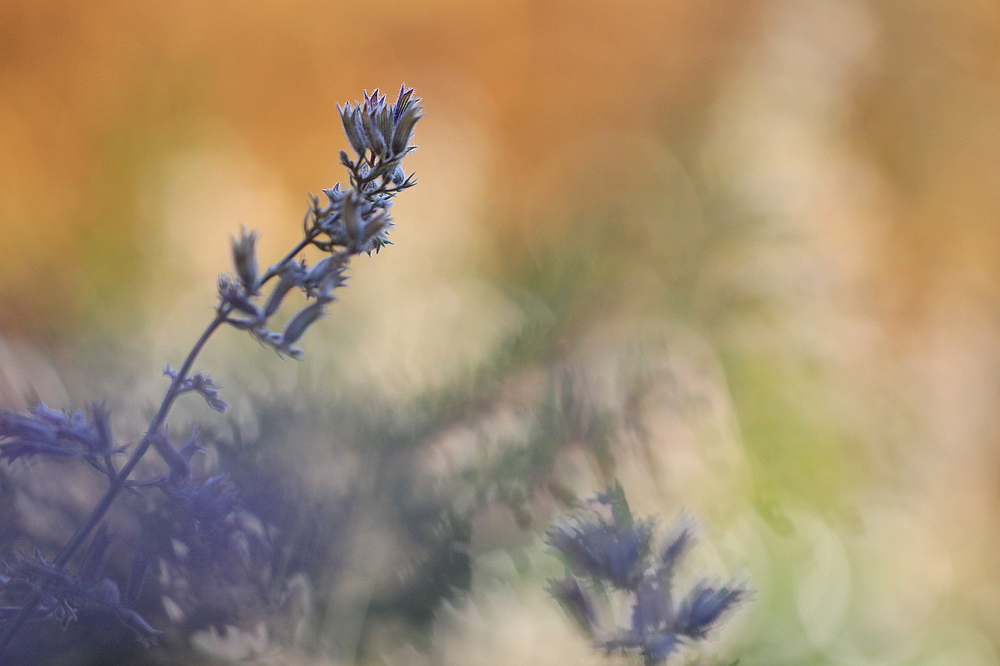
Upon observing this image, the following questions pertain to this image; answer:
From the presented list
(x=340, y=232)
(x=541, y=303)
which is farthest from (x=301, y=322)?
(x=541, y=303)

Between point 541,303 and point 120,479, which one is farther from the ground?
point 541,303

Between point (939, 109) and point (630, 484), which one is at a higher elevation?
point (939, 109)

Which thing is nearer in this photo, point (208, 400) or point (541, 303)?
point (208, 400)

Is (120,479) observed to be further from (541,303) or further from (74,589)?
(541,303)

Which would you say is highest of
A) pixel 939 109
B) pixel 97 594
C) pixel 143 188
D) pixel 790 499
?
pixel 939 109

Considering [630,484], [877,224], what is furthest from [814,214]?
[630,484]

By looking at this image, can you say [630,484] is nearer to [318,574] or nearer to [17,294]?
[318,574]

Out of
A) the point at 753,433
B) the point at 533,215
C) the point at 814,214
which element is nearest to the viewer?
the point at 753,433
